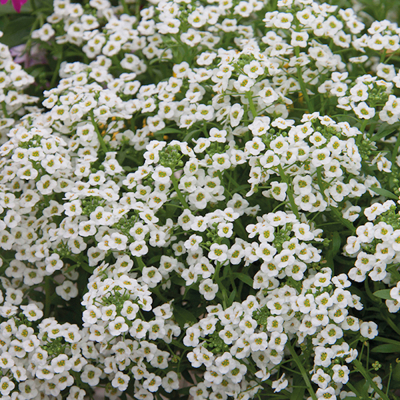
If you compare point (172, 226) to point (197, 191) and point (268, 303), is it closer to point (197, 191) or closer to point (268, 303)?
point (197, 191)

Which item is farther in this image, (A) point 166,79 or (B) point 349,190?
(A) point 166,79

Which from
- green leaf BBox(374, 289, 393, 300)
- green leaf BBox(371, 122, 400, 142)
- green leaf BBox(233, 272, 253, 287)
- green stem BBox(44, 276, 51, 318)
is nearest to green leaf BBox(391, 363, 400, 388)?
green leaf BBox(374, 289, 393, 300)

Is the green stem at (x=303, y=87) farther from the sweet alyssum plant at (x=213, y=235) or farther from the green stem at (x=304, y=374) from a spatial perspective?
the green stem at (x=304, y=374)

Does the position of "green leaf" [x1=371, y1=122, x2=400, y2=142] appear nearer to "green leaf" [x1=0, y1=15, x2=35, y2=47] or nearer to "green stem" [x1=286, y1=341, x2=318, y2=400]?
"green stem" [x1=286, y1=341, x2=318, y2=400]

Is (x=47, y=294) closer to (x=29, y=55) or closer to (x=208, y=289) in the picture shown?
(x=208, y=289)

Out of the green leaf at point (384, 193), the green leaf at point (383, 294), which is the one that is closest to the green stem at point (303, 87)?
the green leaf at point (384, 193)

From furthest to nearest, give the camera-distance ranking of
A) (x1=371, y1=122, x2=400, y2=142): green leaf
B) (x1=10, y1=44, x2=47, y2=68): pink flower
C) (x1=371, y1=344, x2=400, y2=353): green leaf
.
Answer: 1. (x1=10, y1=44, x2=47, y2=68): pink flower
2. (x1=371, y1=122, x2=400, y2=142): green leaf
3. (x1=371, y1=344, x2=400, y2=353): green leaf

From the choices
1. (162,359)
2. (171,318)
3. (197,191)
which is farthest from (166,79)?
(162,359)
